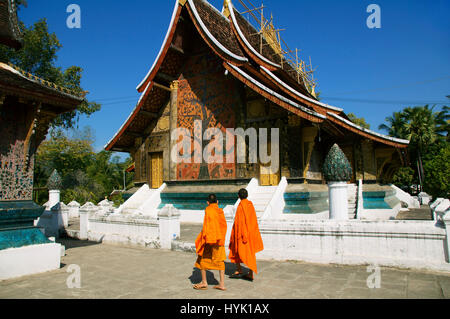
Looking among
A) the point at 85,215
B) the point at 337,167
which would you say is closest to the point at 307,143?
the point at 337,167

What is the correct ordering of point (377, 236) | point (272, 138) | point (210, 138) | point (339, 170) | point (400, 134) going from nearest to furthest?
point (377, 236), point (339, 170), point (272, 138), point (210, 138), point (400, 134)

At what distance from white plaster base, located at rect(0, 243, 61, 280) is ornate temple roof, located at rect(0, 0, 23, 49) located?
14.6 feet

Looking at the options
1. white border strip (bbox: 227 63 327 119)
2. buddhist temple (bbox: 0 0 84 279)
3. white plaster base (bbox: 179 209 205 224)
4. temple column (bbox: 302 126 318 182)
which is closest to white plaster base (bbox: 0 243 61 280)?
buddhist temple (bbox: 0 0 84 279)

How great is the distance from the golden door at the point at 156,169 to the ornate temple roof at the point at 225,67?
1370 millimetres

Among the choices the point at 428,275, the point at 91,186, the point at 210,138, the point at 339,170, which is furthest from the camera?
the point at 91,186

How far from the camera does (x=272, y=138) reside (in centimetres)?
1064

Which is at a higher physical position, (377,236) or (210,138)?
(210,138)

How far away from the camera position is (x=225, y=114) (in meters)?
11.6

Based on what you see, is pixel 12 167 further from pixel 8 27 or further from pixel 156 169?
pixel 156 169

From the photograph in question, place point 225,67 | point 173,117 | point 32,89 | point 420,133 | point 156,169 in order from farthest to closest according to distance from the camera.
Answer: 1. point 420,133
2. point 156,169
3. point 173,117
4. point 225,67
5. point 32,89

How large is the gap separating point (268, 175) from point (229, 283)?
6.28m

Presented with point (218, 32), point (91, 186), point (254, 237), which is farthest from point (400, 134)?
point (254, 237)
